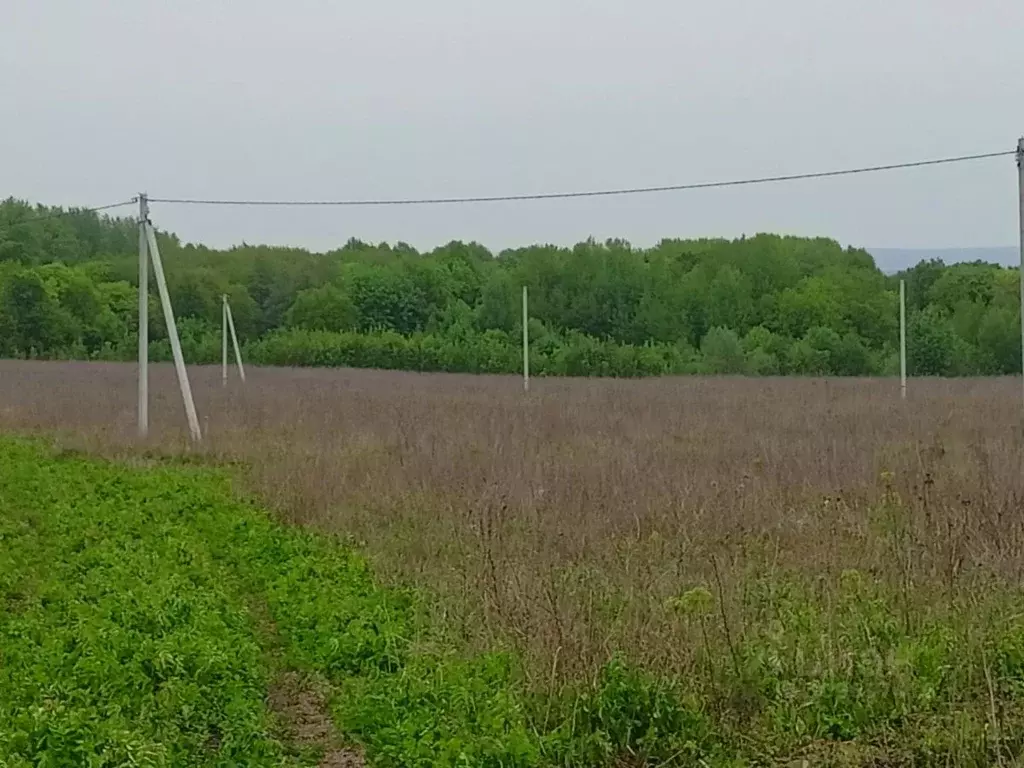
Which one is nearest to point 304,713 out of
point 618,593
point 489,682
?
point 489,682

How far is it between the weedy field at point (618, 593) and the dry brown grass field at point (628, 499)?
0.12 feet

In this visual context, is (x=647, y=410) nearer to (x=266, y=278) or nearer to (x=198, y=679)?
(x=198, y=679)

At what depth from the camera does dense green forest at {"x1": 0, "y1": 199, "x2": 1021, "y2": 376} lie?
4669cm

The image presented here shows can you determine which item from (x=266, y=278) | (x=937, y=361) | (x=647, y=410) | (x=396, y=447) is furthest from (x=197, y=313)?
(x=396, y=447)

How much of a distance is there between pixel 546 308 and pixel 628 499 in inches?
1929

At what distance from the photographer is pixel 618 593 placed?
22.8 ft

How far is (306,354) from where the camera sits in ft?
166

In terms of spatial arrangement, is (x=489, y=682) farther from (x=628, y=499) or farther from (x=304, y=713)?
(x=628, y=499)

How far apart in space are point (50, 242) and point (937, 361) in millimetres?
47708

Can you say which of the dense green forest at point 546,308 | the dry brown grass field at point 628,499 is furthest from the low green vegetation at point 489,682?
the dense green forest at point 546,308

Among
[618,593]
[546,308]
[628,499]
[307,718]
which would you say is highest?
[546,308]

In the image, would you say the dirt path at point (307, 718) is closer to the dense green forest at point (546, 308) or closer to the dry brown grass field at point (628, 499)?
the dry brown grass field at point (628, 499)

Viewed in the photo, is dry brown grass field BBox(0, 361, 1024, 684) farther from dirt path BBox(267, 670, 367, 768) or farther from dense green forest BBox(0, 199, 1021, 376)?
dense green forest BBox(0, 199, 1021, 376)

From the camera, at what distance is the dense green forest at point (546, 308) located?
46.7 m
